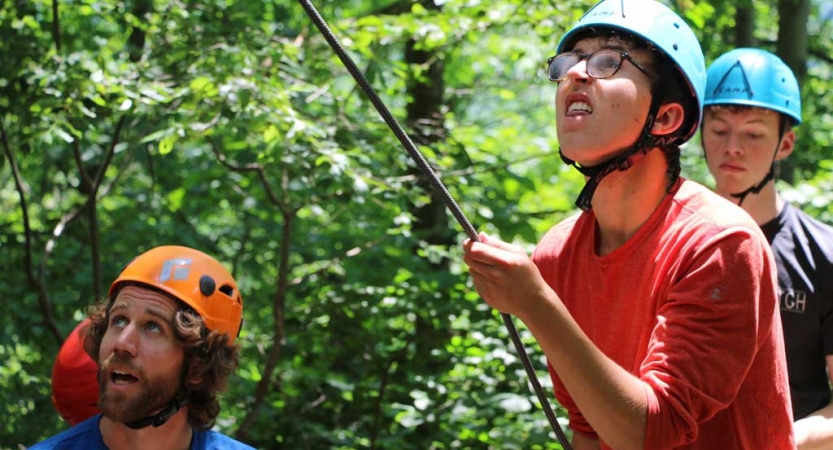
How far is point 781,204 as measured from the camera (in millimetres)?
3439

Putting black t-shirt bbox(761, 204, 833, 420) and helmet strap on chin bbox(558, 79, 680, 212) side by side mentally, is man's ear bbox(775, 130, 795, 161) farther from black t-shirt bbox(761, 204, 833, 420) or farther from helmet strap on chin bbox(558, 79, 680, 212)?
helmet strap on chin bbox(558, 79, 680, 212)

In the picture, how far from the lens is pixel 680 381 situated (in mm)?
1737

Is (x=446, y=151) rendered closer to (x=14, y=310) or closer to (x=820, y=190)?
(x=820, y=190)

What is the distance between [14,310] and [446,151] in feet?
7.84

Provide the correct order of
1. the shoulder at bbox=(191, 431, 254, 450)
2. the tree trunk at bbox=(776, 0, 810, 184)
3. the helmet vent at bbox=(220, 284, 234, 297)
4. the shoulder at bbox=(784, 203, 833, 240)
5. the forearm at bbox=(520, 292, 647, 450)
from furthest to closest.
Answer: the tree trunk at bbox=(776, 0, 810, 184)
the shoulder at bbox=(784, 203, 833, 240)
the helmet vent at bbox=(220, 284, 234, 297)
the shoulder at bbox=(191, 431, 254, 450)
the forearm at bbox=(520, 292, 647, 450)

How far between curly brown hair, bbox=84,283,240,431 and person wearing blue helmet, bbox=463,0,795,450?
1.19 meters

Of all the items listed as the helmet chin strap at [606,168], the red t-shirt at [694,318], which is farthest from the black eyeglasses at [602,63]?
the red t-shirt at [694,318]

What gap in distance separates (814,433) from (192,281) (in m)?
1.92

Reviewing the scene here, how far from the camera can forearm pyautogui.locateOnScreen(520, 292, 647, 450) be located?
1.65 metres

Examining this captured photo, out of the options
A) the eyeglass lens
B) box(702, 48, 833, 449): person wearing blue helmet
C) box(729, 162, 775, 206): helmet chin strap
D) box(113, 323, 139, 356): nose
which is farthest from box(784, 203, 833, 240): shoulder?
box(113, 323, 139, 356): nose

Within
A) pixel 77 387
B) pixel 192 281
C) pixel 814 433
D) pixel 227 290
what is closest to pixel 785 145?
pixel 814 433

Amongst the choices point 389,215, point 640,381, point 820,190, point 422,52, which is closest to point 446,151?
point 389,215

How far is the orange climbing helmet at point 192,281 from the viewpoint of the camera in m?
3.00

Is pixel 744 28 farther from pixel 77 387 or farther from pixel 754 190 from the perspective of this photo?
pixel 77 387
